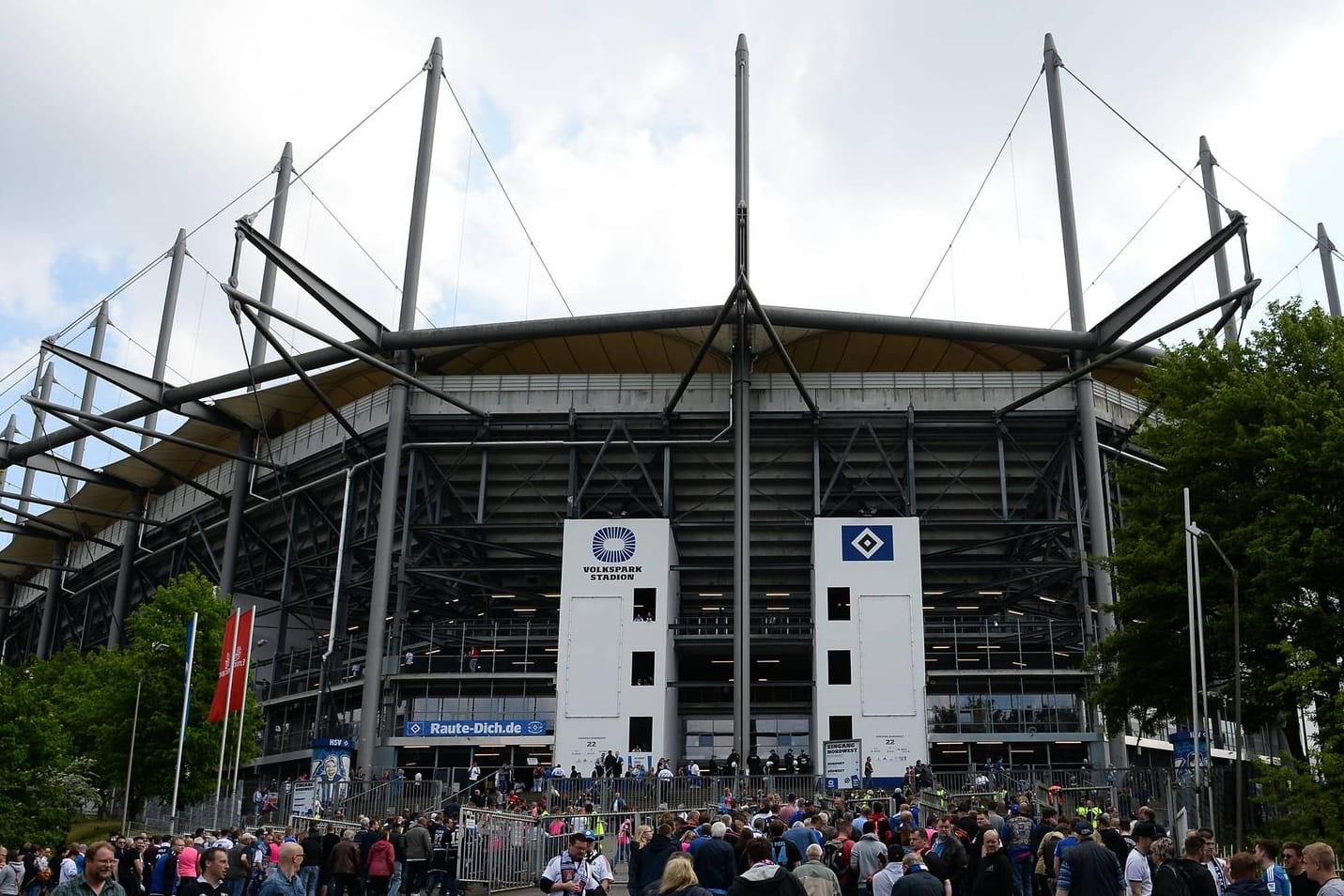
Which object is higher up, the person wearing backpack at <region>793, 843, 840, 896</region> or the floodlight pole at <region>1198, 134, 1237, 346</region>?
the floodlight pole at <region>1198, 134, 1237, 346</region>

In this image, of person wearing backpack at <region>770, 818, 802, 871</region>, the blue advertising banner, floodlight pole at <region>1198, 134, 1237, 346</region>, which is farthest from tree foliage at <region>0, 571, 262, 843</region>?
floodlight pole at <region>1198, 134, 1237, 346</region>

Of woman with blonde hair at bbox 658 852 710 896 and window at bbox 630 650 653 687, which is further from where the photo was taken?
window at bbox 630 650 653 687

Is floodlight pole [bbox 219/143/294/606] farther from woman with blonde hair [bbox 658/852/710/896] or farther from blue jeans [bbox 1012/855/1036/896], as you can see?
woman with blonde hair [bbox 658/852/710/896]

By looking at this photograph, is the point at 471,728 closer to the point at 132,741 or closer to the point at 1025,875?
the point at 132,741

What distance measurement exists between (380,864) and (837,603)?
2495 cm

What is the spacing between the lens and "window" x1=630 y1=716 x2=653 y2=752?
39.8 m

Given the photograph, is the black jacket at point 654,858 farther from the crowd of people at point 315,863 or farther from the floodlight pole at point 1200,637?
the floodlight pole at point 1200,637

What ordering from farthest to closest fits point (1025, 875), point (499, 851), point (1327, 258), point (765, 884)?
point (1327, 258) → point (499, 851) → point (1025, 875) → point (765, 884)

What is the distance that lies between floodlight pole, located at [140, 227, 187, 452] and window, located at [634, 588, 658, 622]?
32742 mm

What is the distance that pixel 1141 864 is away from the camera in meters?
11.4

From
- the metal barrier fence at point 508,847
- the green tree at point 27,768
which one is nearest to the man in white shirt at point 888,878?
the metal barrier fence at point 508,847

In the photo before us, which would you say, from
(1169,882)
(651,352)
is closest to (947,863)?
(1169,882)

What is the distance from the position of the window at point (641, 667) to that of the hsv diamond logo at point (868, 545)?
760 centimetres

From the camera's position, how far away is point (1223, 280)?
57.5 m
